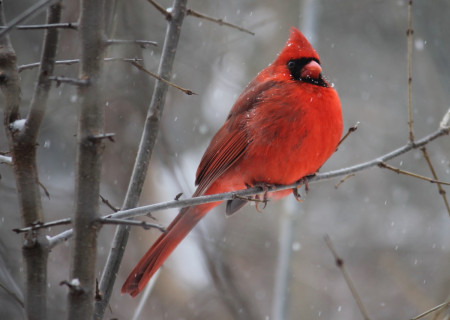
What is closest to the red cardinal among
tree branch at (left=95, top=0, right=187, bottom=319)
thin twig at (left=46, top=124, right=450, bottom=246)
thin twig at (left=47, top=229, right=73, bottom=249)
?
thin twig at (left=46, top=124, right=450, bottom=246)

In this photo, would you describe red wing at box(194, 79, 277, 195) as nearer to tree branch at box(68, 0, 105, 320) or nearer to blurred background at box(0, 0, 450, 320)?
blurred background at box(0, 0, 450, 320)

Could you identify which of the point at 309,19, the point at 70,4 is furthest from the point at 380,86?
the point at 70,4

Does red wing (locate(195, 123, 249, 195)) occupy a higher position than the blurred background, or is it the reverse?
the blurred background

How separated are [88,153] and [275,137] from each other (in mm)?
1452

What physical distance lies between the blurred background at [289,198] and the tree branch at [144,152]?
3.66 ft

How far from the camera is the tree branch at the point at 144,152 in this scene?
6.17ft

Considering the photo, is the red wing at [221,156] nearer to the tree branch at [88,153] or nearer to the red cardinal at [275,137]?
the red cardinal at [275,137]

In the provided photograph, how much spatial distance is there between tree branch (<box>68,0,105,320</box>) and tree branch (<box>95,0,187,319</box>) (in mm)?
504

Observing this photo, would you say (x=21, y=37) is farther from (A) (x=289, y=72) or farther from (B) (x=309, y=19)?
(A) (x=289, y=72)

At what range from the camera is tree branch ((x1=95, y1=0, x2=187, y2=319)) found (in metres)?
1.88

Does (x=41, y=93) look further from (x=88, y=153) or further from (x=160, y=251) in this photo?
(x=160, y=251)

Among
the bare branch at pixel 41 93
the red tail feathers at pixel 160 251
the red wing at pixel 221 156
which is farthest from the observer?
the red wing at pixel 221 156

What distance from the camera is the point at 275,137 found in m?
2.66

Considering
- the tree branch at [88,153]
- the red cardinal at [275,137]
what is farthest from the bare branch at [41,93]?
the red cardinal at [275,137]
